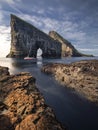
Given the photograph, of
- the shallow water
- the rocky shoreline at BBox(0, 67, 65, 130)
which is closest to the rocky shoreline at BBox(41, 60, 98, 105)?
the shallow water

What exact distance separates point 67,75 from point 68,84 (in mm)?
5119

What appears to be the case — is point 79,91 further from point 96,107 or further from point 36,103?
point 36,103

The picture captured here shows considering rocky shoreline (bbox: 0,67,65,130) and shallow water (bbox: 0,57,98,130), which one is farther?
shallow water (bbox: 0,57,98,130)

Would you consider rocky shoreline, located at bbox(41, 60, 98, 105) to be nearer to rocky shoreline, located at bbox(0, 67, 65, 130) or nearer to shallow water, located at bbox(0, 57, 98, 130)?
shallow water, located at bbox(0, 57, 98, 130)

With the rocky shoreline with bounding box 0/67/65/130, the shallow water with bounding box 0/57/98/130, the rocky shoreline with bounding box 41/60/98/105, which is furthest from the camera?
the rocky shoreline with bounding box 41/60/98/105

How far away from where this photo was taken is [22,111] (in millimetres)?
21500

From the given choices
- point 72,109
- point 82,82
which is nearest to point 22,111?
point 72,109

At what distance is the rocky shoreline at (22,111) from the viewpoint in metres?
18.2

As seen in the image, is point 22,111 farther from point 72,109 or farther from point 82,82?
point 82,82

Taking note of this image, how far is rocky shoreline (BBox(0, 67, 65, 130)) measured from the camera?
18.2 meters

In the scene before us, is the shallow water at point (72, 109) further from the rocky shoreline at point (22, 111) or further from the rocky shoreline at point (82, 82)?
the rocky shoreline at point (22, 111)

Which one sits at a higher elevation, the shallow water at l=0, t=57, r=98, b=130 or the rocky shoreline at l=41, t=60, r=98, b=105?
the rocky shoreline at l=41, t=60, r=98, b=105

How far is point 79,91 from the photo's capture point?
41.8m

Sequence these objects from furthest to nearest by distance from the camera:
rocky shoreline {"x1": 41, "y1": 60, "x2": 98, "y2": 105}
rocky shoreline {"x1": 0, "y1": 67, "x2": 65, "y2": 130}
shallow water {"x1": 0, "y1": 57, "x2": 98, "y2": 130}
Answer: rocky shoreline {"x1": 41, "y1": 60, "x2": 98, "y2": 105} < shallow water {"x1": 0, "y1": 57, "x2": 98, "y2": 130} < rocky shoreline {"x1": 0, "y1": 67, "x2": 65, "y2": 130}
